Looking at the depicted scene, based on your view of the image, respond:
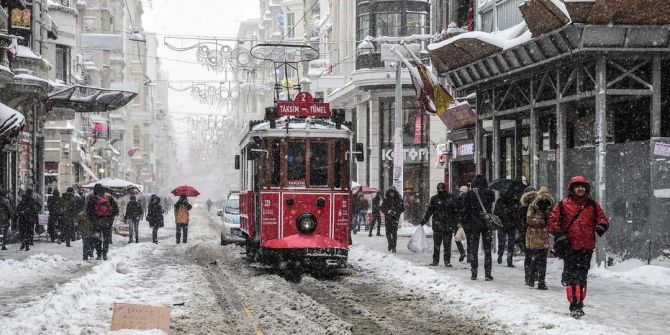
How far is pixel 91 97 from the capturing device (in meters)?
31.2

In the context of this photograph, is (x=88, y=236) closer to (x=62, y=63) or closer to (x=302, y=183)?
(x=302, y=183)

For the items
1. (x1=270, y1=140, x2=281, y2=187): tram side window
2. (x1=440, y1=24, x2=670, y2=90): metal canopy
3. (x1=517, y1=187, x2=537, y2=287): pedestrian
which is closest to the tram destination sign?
(x1=270, y1=140, x2=281, y2=187): tram side window

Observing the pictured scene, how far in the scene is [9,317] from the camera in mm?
12016

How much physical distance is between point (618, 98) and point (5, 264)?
13582 millimetres

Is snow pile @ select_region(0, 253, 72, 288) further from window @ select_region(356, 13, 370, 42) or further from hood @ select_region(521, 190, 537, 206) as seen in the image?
window @ select_region(356, 13, 370, 42)

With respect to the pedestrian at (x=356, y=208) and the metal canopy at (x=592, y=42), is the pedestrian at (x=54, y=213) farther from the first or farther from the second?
the metal canopy at (x=592, y=42)

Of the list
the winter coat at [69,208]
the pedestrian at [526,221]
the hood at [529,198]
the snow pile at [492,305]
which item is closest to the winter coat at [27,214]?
the winter coat at [69,208]

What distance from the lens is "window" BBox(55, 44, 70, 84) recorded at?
148ft

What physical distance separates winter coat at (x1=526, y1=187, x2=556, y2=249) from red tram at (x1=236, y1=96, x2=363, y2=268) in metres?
4.51

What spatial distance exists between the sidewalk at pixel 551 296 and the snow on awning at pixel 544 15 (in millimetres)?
4816

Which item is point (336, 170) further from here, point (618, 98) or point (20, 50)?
point (20, 50)

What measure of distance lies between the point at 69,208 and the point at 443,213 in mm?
14006

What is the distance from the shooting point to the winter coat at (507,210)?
19844mm

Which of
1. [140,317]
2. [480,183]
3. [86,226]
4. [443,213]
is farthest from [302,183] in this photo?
[140,317]
